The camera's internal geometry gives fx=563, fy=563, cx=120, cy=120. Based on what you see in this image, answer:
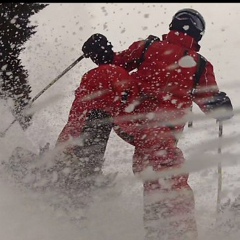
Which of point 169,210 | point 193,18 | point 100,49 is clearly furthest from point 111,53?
point 169,210

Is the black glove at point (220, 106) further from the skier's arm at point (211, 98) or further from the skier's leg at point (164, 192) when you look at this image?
the skier's leg at point (164, 192)

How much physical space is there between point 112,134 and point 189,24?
0.97 metres

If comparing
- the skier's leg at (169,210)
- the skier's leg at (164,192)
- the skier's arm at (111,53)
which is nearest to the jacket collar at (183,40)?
the skier's arm at (111,53)

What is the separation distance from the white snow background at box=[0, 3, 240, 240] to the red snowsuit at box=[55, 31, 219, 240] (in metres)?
0.22

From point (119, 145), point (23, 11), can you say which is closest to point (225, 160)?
point (119, 145)

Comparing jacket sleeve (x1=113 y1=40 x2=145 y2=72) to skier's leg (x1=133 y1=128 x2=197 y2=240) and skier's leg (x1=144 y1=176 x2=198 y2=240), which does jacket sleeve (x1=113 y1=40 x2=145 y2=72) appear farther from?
skier's leg (x1=144 y1=176 x2=198 y2=240)

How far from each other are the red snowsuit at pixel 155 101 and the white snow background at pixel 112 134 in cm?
22

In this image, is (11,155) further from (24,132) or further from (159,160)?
(159,160)

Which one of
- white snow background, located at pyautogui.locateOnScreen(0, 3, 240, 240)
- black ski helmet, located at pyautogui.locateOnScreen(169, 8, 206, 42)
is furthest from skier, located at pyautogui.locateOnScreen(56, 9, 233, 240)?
white snow background, located at pyautogui.locateOnScreen(0, 3, 240, 240)

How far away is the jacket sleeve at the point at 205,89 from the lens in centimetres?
290

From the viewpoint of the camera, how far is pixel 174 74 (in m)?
2.88

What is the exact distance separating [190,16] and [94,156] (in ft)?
2.95

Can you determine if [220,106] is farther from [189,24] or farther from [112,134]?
[112,134]

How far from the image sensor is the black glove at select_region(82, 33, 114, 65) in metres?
2.99
